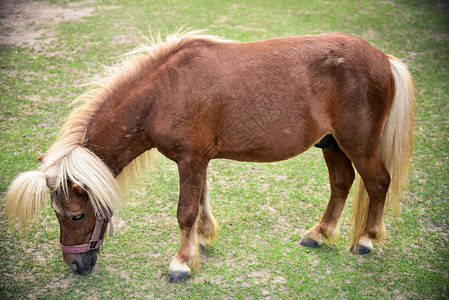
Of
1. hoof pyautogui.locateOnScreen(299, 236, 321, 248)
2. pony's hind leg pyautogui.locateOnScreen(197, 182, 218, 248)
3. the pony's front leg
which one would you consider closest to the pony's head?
the pony's front leg

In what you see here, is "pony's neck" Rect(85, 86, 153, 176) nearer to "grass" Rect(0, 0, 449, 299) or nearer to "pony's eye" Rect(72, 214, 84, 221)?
"pony's eye" Rect(72, 214, 84, 221)

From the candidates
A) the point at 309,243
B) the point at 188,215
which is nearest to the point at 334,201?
the point at 309,243

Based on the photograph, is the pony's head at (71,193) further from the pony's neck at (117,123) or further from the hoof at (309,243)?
the hoof at (309,243)

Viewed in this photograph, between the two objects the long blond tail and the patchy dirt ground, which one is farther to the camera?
the patchy dirt ground

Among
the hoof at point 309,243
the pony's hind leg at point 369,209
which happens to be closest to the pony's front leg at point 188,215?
the hoof at point 309,243

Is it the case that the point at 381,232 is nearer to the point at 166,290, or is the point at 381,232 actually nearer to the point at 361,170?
the point at 361,170

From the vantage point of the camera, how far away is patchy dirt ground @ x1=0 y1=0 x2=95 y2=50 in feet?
24.2

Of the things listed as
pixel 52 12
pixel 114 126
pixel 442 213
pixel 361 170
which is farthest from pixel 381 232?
pixel 52 12

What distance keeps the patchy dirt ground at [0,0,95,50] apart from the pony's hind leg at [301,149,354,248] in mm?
6063

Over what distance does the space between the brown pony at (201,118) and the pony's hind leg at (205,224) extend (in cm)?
26

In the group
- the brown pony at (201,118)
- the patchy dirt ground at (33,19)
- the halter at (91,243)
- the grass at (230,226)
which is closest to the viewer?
the brown pony at (201,118)

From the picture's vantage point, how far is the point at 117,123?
9.37ft

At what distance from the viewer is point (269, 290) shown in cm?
315

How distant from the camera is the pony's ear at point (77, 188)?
264cm
